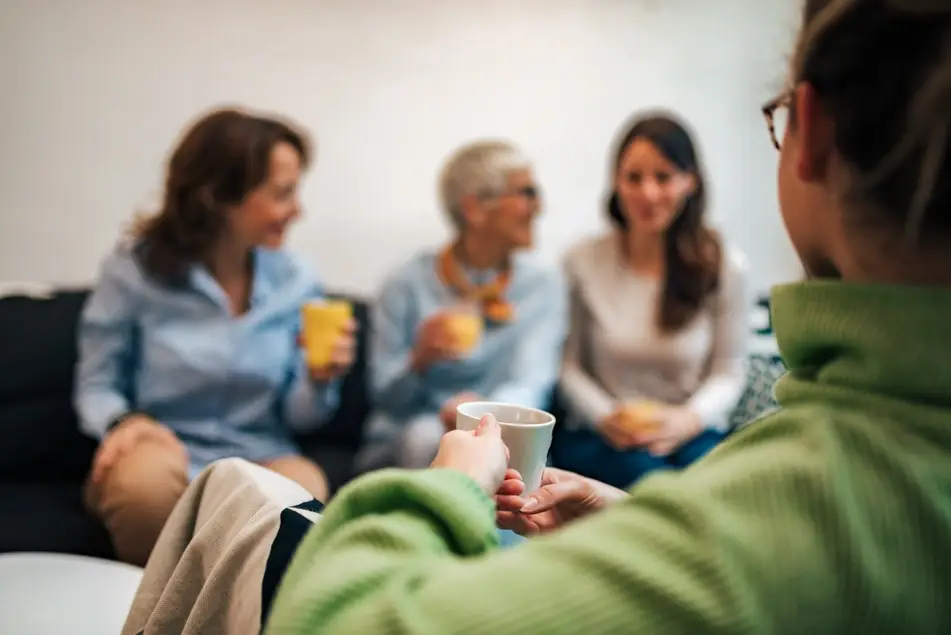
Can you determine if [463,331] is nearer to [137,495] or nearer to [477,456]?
[137,495]

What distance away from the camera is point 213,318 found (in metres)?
1.63

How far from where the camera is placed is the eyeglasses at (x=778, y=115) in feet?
1.73

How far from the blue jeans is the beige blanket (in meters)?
0.26

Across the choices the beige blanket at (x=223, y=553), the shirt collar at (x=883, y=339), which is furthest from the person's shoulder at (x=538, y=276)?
the shirt collar at (x=883, y=339)

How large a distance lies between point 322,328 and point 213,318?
0.29 metres

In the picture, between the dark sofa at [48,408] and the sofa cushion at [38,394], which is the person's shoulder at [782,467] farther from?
the sofa cushion at [38,394]

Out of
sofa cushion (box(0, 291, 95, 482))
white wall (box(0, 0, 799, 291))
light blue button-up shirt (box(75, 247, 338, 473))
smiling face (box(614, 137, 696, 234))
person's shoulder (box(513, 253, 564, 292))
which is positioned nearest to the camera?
light blue button-up shirt (box(75, 247, 338, 473))

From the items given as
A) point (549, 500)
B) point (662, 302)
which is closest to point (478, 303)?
point (662, 302)

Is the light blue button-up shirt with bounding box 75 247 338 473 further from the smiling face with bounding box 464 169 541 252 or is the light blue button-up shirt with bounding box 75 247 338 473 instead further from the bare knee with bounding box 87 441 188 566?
the smiling face with bounding box 464 169 541 252

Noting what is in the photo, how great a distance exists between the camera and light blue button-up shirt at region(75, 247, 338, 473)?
5.21ft

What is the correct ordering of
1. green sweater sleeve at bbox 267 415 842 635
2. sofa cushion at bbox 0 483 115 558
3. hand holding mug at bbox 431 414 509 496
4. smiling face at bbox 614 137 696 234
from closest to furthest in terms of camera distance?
1. green sweater sleeve at bbox 267 415 842 635
2. hand holding mug at bbox 431 414 509 496
3. sofa cushion at bbox 0 483 115 558
4. smiling face at bbox 614 137 696 234

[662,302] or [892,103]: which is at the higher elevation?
[892,103]

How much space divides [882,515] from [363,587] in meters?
0.27

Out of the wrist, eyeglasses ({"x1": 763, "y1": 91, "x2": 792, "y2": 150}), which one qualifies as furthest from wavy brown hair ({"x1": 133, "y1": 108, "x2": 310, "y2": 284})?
eyeglasses ({"x1": 763, "y1": 91, "x2": 792, "y2": 150})
